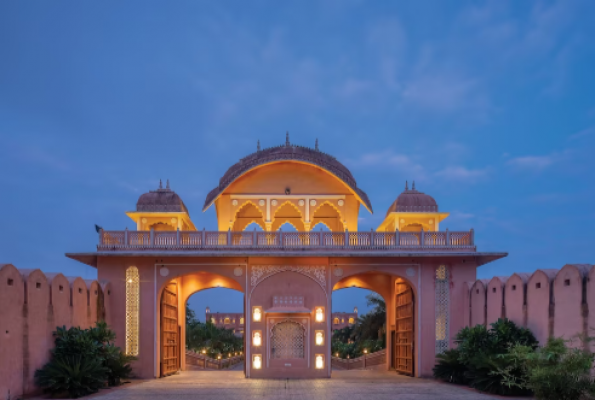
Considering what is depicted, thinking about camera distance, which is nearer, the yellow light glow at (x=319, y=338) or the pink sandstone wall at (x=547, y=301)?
the pink sandstone wall at (x=547, y=301)

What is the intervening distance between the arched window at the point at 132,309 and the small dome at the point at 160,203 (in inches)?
81.4

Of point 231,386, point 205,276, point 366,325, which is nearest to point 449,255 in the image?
point 231,386

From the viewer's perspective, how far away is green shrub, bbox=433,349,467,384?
551 inches

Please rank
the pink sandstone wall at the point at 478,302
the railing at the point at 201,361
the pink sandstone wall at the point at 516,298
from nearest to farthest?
1. the pink sandstone wall at the point at 516,298
2. the pink sandstone wall at the point at 478,302
3. the railing at the point at 201,361

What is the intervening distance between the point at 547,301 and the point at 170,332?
10733 mm

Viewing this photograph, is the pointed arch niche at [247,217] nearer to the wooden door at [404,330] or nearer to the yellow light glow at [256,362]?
the wooden door at [404,330]

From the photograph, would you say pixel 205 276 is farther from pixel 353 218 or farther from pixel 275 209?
pixel 353 218

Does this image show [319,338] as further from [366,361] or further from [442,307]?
[366,361]

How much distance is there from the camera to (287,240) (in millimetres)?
15734

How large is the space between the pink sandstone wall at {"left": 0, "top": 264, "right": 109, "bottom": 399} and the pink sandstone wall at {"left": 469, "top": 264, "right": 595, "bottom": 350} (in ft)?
33.2

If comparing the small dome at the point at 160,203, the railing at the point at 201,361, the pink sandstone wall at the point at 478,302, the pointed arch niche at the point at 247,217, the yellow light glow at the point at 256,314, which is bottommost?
the railing at the point at 201,361

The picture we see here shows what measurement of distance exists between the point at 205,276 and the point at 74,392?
7.64 metres

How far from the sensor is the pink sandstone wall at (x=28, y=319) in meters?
10.4

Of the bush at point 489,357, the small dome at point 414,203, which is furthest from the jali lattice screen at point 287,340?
the small dome at point 414,203
